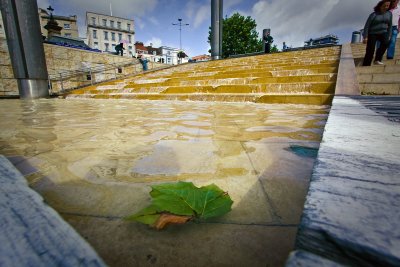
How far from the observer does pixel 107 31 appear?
5406 centimetres

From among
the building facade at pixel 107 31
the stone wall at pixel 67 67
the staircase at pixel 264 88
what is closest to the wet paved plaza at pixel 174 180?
the staircase at pixel 264 88

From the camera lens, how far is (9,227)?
0.41 metres

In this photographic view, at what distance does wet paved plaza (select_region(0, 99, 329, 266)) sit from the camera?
52 cm

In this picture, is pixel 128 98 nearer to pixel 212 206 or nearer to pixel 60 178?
pixel 60 178

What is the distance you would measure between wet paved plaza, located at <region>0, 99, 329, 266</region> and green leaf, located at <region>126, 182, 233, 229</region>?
0.09 ft

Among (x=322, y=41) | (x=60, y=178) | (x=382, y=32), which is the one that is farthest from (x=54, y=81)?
(x=322, y=41)

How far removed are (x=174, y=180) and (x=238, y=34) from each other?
36.6m

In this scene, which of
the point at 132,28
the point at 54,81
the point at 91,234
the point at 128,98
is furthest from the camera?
the point at 132,28

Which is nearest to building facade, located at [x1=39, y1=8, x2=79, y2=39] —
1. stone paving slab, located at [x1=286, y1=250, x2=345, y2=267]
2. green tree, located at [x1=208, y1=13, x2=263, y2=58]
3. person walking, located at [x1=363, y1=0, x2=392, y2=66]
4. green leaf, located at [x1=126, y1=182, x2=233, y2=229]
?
green tree, located at [x1=208, y1=13, x2=263, y2=58]

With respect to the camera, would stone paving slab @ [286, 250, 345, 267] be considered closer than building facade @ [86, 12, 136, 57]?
Yes

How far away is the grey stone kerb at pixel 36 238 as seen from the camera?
1.08 ft

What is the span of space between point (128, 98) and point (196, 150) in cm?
537

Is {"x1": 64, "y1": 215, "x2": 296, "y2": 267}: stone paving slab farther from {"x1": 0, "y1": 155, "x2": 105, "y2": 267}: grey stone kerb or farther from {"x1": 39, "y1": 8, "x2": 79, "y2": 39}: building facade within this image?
{"x1": 39, "y1": 8, "x2": 79, "y2": 39}: building facade

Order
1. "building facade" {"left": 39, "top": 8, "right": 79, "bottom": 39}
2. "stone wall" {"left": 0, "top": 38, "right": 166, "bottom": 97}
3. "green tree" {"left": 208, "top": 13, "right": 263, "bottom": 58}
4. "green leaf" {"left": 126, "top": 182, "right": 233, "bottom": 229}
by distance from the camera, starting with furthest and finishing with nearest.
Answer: "building facade" {"left": 39, "top": 8, "right": 79, "bottom": 39} < "green tree" {"left": 208, "top": 13, "right": 263, "bottom": 58} < "stone wall" {"left": 0, "top": 38, "right": 166, "bottom": 97} < "green leaf" {"left": 126, "top": 182, "right": 233, "bottom": 229}
